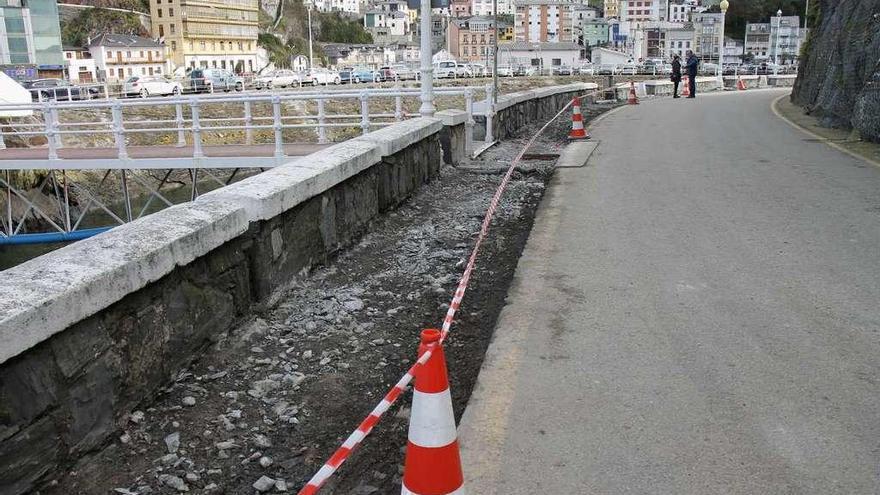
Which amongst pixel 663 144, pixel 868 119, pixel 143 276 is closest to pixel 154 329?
pixel 143 276

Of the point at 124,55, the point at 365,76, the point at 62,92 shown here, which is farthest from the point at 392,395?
the point at 124,55

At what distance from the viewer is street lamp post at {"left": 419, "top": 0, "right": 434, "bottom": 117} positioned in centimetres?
1204

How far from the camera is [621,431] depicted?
155 inches

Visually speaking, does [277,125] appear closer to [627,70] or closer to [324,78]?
[324,78]

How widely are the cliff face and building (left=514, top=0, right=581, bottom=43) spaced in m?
152

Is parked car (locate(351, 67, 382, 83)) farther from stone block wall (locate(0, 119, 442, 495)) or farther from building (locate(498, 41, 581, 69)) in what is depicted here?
stone block wall (locate(0, 119, 442, 495))

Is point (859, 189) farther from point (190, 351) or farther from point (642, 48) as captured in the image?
point (642, 48)

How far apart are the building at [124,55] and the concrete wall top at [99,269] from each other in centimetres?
9954

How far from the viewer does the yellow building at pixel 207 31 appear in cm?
11853

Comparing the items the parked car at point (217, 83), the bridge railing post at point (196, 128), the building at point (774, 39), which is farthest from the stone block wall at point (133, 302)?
the building at point (774, 39)

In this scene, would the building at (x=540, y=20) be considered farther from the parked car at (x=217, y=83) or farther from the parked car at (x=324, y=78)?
the parked car at (x=217, y=83)

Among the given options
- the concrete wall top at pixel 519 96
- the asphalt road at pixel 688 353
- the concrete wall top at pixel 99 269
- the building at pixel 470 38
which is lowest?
the asphalt road at pixel 688 353

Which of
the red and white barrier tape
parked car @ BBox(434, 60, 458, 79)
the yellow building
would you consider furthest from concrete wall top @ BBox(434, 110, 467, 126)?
the yellow building

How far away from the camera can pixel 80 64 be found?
94.4 meters
